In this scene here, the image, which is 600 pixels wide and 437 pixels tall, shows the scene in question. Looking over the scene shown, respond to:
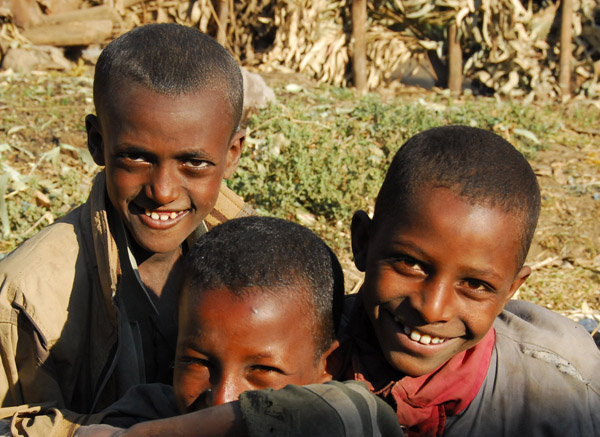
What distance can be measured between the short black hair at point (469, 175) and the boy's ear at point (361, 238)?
10 cm

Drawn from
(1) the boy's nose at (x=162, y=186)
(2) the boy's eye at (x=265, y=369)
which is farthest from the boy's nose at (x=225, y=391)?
(1) the boy's nose at (x=162, y=186)

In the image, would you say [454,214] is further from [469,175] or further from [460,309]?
[460,309]

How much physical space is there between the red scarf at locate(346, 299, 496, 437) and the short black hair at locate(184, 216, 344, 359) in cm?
16

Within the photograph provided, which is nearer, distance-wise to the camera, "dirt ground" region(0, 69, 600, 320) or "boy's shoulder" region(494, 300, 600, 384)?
"boy's shoulder" region(494, 300, 600, 384)

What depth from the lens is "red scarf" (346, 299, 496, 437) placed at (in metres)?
2.14

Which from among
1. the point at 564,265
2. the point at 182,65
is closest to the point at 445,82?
the point at 564,265

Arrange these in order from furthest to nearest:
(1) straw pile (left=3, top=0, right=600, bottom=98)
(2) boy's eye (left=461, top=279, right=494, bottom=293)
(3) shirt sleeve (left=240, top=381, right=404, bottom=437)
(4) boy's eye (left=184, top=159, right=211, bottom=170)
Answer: (1) straw pile (left=3, top=0, right=600, bottom=98) → (4) boy's eye (left=184, top=159, right=211, bottom=170) → (2) boy's eye (left=461, top=279, right=494, bottom=293) → (3) shirt sleeve (left=240, top=381, right=404, bottom=437)

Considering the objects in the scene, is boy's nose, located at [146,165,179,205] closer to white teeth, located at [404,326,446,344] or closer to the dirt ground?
white teeth, located at [404,326,446,344]

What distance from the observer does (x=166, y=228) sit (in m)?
2.56

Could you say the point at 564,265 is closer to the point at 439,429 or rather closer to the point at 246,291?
the point at 439,429

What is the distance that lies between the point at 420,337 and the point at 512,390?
40 centimetres

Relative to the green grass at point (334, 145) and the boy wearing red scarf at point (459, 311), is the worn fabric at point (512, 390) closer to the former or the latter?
the boy wearing red scarf at point (459, 311)

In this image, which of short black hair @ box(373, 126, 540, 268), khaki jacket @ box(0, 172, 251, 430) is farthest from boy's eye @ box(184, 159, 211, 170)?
short black hair @ box(373, 126, 540, 268)

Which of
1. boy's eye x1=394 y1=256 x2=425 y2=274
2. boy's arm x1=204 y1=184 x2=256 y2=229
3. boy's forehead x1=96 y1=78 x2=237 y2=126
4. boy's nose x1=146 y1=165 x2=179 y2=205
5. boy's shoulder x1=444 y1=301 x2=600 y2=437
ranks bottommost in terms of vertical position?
boy's shoulder x1=444 y1=301 x2=600 y2=437
